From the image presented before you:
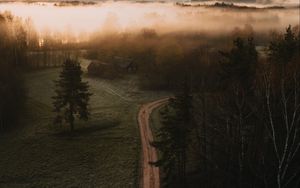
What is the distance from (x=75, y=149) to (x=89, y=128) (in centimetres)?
741

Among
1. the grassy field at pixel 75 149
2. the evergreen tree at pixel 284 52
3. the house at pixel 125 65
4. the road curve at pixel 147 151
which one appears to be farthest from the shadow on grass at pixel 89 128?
the house at pixel 125 65

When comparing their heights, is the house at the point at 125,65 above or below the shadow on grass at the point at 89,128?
above

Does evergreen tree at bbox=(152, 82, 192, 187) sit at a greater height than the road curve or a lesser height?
greater

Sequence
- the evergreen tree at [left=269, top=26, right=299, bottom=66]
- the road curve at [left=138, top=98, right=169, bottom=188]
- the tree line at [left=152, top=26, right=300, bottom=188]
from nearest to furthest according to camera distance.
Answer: the tree line at [left=152, top=26, right=300, bottom=188] < the road curve at [left=138, top=98, right=169, bottom=188] < the evergreen tree at [left=269, top=26, right=299, bottom=66]

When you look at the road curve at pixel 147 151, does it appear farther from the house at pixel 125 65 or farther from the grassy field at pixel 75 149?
the house at pixel 125 65

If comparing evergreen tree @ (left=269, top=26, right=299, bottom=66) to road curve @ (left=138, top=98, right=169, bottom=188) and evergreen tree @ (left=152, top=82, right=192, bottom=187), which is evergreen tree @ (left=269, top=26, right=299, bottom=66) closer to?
road curve @ (left=138, top=98, right=169, bottom=188)

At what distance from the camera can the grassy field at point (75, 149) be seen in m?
38.8

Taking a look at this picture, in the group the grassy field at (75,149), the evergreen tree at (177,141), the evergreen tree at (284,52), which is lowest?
the grassy field at (75,149)

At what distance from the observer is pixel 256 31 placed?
506 feet

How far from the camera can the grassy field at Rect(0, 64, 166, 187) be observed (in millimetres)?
38750

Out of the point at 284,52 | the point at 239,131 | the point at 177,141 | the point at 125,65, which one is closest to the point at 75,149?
the point at 177,141

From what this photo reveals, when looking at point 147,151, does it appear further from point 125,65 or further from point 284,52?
point 125,65

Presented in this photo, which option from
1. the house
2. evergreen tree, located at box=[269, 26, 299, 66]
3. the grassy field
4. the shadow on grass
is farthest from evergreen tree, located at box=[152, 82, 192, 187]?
the house

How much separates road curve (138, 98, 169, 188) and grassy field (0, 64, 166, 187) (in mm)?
800
